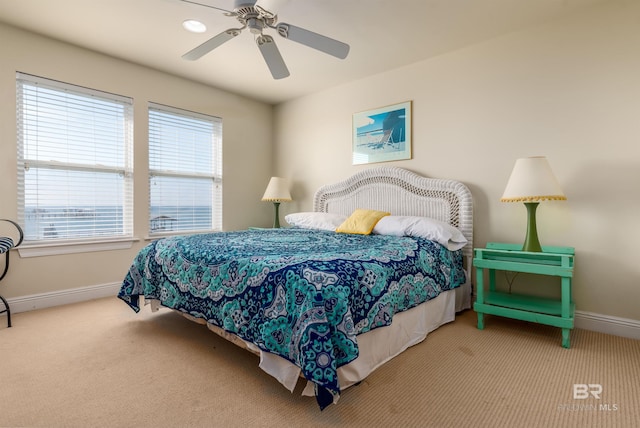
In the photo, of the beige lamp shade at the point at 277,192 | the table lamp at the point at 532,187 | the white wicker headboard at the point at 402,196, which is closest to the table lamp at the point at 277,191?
the beige lamp shade at the point at 277,192

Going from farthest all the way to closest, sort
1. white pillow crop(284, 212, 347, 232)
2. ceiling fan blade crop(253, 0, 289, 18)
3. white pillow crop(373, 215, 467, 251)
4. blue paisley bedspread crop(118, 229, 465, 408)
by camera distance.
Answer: white pillow crop(284, 212, 347, 232) < white pillow crop(373, 215, 467, 251) < ceiling fan blade crop(253, 0, 289, 18) < blue paisley bedspread crop(118, 229, 465, 408)

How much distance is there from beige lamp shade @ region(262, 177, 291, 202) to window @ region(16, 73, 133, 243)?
5.31ft

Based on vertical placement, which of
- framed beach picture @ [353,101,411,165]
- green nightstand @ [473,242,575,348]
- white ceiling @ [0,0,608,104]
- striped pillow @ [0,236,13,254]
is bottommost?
green nightstand @ [473,242,575,348]

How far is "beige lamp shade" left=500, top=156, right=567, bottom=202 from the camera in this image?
235 cm

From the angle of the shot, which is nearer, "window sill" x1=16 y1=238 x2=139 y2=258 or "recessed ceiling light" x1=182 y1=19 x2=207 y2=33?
"recessed ceiling light" x1=182 y1=19 x2=207 y2=33

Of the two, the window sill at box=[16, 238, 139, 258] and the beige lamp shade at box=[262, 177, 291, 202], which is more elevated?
the beige lamp shade at box=[262, 177, 291, 202]

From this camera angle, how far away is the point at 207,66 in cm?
359

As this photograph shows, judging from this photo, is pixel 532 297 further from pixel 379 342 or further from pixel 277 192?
pixel 277 192

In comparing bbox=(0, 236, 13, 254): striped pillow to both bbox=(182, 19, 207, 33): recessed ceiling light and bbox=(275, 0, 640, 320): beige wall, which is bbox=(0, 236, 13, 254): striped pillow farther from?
bbox=(275, 0, 640, 320): beige wall

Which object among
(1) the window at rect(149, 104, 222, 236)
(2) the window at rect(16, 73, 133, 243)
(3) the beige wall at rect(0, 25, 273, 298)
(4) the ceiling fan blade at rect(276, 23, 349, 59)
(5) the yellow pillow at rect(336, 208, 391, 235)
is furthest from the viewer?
(1) the window at rect(149, 104, 222, 236)

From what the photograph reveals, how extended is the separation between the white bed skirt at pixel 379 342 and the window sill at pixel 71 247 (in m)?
1.21

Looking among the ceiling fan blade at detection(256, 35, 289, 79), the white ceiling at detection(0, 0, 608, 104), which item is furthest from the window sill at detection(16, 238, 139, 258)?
the ceiling fan blade at detection(256, 35, 289, 79)

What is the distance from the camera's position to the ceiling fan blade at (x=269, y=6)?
75.1 inches

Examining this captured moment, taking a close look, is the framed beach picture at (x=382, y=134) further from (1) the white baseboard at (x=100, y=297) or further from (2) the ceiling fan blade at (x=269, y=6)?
(1) the white baseboard at (x=100, y=297)
